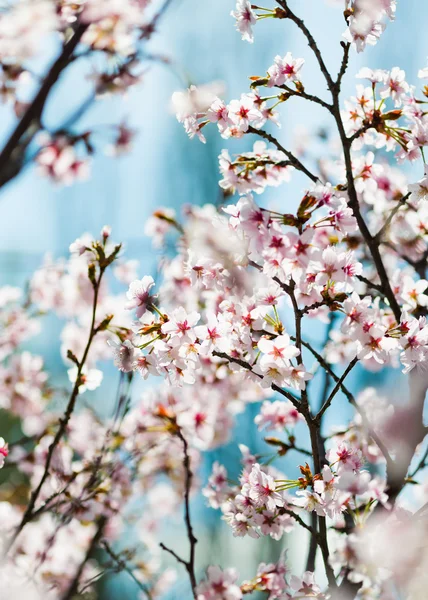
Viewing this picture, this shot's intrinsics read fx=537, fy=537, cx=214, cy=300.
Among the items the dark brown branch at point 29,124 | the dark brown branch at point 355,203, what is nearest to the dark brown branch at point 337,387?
the dark brown branch at point 355,203

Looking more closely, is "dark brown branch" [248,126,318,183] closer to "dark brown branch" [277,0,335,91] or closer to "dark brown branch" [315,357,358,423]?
"dark brown branch" [277,0,335,91]

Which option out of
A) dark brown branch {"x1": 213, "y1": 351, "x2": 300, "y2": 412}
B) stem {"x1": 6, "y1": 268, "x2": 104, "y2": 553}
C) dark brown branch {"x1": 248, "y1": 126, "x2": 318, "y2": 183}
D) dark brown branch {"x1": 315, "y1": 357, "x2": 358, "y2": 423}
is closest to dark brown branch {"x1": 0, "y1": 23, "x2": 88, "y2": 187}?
stem {"x1": 6, "y1": 268, "x2": 104, "y2": 553}

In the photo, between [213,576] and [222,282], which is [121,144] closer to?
[222,282]

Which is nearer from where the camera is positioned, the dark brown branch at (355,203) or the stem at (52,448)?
the stem at (52,448)

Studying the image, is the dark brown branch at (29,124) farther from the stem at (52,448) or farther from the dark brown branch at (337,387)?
the dark brown branch at (337,387)

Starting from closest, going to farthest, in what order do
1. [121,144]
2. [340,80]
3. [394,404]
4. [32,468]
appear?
1. [340,80]
2. [394,404]
3. [32,468]
4. [121,144]

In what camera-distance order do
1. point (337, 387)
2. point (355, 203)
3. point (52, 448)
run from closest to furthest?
1. point (337, 387)
2. point (52, 448)
3. point (355, 203)

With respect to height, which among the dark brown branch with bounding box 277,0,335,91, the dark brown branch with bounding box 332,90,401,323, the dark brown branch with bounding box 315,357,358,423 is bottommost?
the dark brown branch with bounding box 315,357,358,423

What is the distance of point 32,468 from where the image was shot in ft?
10.0

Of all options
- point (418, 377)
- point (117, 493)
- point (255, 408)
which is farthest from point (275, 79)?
point (255, 408)

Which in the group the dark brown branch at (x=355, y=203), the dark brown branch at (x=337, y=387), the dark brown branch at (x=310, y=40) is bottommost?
the dark brown branch at (x=337, y=387)

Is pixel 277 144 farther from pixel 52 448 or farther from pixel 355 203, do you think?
pixel 52 448

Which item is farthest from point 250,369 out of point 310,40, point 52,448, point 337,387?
point 310,40

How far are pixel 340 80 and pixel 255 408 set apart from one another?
3199mm
